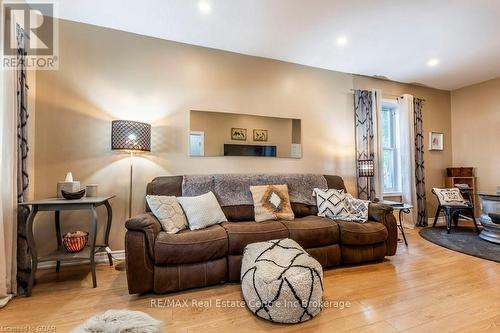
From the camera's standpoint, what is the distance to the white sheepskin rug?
1.16 metres

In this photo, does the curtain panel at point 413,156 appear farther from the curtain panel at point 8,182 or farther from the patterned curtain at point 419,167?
the curtain panel at point 8,182

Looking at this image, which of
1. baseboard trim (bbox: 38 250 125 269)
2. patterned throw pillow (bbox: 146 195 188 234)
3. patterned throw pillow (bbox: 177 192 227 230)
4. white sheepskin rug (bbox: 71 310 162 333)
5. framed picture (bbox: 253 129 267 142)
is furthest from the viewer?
framed picture (bbox: 253 129 267 142)

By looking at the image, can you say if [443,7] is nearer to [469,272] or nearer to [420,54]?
[420,54]

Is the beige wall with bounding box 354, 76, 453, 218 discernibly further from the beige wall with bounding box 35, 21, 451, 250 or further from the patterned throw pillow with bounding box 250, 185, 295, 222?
the patterned throw pillow with bounding box 250, 185, 295, 222

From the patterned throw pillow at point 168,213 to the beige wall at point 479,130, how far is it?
5121mm

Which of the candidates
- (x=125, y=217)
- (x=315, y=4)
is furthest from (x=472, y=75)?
(x=125, y=217)

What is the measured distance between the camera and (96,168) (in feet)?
8.56

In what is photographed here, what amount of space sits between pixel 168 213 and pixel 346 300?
160cm

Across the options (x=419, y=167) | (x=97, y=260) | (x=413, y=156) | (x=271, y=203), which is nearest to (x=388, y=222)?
(x=271, y=203)

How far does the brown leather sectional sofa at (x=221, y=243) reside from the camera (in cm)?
186

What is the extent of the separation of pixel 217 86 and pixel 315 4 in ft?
4.68

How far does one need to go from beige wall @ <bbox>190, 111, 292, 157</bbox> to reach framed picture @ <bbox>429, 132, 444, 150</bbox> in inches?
116

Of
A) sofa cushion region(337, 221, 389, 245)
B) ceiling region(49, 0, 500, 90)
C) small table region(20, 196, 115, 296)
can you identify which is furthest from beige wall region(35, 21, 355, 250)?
sofa cushion region(337, 221, 389, 245)

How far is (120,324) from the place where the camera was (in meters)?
1.19
